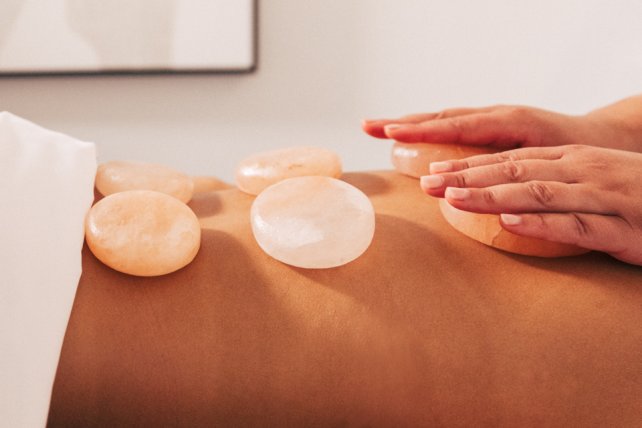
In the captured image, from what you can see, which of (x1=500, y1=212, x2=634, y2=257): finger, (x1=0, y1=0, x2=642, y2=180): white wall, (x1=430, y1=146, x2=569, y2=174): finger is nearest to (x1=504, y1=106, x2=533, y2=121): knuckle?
(x1=430, y1=146, x2=569, y2=174): finger

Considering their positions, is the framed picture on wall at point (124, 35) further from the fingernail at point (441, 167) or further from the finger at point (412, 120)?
the fingernail at point (441, 167)

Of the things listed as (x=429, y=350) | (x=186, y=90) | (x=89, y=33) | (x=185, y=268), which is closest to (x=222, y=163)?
(x=186, y=90)

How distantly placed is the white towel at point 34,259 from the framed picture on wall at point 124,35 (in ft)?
3.09

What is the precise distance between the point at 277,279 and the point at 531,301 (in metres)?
0.26

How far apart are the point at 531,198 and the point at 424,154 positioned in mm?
233

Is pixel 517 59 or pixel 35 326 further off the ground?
pixel 517 59

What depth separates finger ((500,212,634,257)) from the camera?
519mm

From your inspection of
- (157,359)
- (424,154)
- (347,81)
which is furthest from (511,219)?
(347,81)

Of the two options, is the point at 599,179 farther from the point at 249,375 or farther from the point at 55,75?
the point at 55,75

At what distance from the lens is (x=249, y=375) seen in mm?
438

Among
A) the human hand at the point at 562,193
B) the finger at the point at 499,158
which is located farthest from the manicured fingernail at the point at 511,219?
the finger at the point at 499,158

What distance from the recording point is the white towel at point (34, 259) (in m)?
0.39

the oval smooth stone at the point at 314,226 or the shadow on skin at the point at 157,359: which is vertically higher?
the oval smooth stone at the point at 314,226

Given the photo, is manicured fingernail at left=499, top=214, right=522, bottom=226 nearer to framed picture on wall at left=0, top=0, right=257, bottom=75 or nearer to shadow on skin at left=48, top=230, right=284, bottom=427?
shadow on skin at left=48, top=230, right=284, bottom=427
